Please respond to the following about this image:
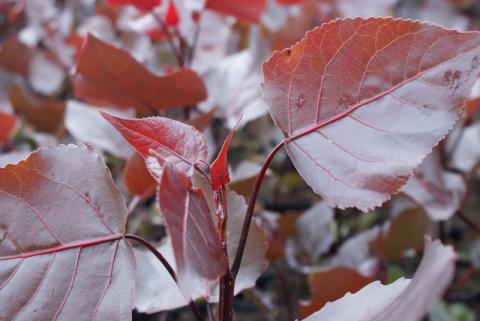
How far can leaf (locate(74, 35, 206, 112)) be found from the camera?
28.5 inches

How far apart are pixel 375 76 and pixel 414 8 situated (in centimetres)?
121

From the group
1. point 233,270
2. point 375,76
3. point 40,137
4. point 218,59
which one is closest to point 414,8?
point 218,59

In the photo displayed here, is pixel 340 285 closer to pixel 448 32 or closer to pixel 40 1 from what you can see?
pixel 448 32

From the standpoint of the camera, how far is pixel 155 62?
3.64 feet

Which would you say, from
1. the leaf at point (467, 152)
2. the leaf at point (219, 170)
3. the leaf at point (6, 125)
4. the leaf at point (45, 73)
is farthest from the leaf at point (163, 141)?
the leaf at point (45, 73)

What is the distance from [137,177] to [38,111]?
0.55 m

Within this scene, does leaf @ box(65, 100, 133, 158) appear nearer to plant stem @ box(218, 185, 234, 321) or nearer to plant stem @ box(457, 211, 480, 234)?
plant stem @ box(218, 185, 234, 321)

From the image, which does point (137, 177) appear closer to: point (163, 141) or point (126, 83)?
point (126, 83)

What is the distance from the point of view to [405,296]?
37 cm

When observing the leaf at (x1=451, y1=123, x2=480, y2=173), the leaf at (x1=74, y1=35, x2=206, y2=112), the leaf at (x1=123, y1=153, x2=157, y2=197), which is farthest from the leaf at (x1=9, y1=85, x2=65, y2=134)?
the leaf at (x1=451, y1=123, x2=480, y2=173)

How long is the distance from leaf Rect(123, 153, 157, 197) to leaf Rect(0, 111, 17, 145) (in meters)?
0.30

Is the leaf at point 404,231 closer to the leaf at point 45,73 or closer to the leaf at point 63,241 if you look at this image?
the leaf at point 63,241

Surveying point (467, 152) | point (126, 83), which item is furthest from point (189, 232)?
point (467, 152)

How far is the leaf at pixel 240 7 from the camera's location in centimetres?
83
